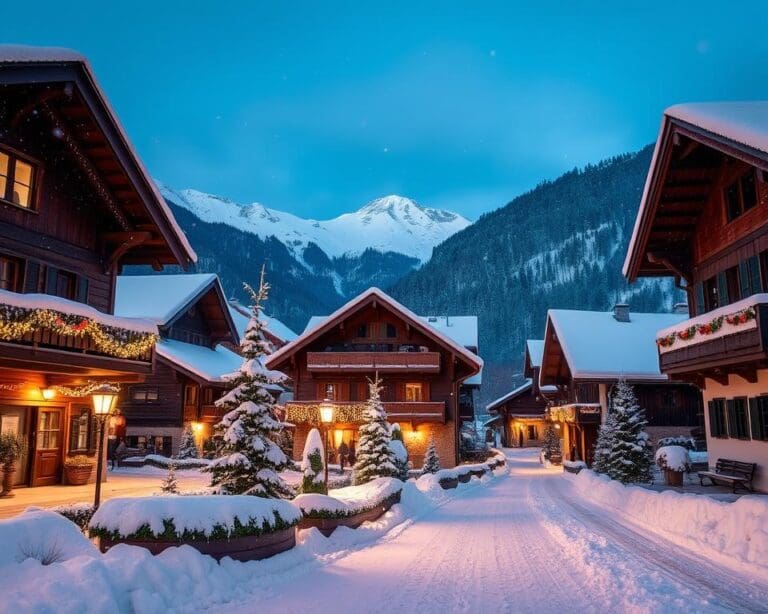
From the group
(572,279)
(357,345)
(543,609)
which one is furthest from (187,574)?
(572,279)

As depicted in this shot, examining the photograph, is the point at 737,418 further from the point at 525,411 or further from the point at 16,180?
the point at 525,411

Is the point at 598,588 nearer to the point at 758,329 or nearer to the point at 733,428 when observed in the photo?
the point at 758,329

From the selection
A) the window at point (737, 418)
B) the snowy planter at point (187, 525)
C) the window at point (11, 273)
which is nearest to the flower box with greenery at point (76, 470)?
the window at point (11, 273)

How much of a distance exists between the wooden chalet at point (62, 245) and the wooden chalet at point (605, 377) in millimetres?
25478

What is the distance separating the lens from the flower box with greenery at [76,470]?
2102 cm

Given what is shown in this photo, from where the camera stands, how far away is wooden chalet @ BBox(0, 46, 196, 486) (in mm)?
15766

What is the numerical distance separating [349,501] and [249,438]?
8.76 feet

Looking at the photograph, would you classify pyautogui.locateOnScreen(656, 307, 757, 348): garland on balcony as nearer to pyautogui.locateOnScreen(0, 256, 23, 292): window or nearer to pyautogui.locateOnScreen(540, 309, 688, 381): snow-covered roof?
pyautogui.locateOnScreen(540, 309, 688, 381): snow-covered roof

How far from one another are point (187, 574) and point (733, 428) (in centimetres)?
1959

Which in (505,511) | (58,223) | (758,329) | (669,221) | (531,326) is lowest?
(505,511)

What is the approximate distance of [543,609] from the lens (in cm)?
828

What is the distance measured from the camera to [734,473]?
69.0 ft

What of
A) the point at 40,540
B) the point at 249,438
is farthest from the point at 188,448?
the point at 40,540

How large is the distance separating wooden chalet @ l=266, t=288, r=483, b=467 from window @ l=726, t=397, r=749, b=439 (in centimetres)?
1709
